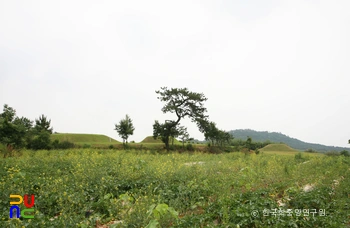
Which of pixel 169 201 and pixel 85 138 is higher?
pixel 85 138

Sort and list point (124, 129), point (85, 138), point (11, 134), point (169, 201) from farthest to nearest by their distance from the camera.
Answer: point (85, 138) → point (124, 129) → point (11, 134) → point (169, 201)

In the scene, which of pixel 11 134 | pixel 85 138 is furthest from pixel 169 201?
pixel 85 138

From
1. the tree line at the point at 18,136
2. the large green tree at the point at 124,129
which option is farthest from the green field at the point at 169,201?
the large green tree at the point at 124,129

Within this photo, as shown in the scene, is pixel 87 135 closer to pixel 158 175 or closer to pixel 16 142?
pixel 16 142

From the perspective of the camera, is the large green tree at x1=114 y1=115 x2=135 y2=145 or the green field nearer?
the green field

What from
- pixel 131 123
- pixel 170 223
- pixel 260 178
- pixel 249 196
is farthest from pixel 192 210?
pixel 131 123

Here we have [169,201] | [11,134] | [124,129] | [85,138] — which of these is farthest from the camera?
[85,138]

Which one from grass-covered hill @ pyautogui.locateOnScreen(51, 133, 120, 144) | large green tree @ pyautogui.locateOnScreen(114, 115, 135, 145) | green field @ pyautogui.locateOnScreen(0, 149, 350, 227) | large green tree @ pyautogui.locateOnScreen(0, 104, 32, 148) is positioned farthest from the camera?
grass-covered hill @ pyautogui.locateOnScreen(51, 133, 120, 144)

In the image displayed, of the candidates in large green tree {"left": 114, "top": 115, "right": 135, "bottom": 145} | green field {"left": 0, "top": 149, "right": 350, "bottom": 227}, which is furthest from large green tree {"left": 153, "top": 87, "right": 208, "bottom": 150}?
green field {"left": 0, "top": 149, "right": 350, "bottom": 227}

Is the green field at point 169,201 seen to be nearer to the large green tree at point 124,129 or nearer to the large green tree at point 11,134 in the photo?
the large green tree at point 11,134

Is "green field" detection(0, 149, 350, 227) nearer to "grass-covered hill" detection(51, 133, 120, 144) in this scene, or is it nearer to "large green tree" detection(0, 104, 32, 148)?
"large green tree" detection(0, 104, 32, 148)

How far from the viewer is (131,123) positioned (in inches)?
1276

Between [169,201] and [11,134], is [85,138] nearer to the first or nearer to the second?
[11,134]

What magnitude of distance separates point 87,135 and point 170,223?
43.7 meters
